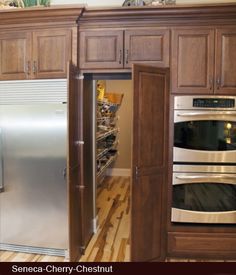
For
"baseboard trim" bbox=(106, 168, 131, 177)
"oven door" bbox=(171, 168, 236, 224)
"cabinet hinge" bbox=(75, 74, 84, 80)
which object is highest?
"cabinet hinge" bbox=(75, 74, 84, 80)

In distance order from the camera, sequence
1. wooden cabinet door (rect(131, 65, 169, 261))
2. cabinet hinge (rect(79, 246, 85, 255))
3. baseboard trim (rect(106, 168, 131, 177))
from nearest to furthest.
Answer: wooden cabinet door (rect(131, 65, 169, 261)) → cabinet hinge (rect(79, 246, 85, 255)) → baseboard trim (rect(106, 168, 131, 177))

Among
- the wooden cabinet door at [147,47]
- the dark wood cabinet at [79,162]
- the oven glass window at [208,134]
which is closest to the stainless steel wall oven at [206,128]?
the oven glass window at [208,134]

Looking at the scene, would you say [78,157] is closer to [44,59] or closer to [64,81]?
[64,81]

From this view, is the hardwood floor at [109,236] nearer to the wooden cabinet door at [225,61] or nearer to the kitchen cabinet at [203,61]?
the kitchen cabinet at [203,61]

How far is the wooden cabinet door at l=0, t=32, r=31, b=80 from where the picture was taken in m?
2.87

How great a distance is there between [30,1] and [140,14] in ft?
3.94

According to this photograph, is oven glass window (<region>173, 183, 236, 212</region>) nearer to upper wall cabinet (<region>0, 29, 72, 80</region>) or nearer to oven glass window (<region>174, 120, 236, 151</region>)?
oven glass window (<region>174, 120, 236, 151</region>)

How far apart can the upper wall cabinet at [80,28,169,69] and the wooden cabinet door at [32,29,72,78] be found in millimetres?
159

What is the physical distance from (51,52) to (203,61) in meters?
1.50

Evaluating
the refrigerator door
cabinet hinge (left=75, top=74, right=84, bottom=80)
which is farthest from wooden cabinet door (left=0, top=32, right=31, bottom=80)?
cabinet hinge (left=75, top=74, right=84, bottom=80)

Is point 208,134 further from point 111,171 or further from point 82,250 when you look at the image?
point 111,171

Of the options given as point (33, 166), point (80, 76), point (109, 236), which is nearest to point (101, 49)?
point (80, 76)

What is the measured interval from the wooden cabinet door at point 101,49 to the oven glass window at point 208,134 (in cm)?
90

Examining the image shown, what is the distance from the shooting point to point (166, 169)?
2.76 metres
